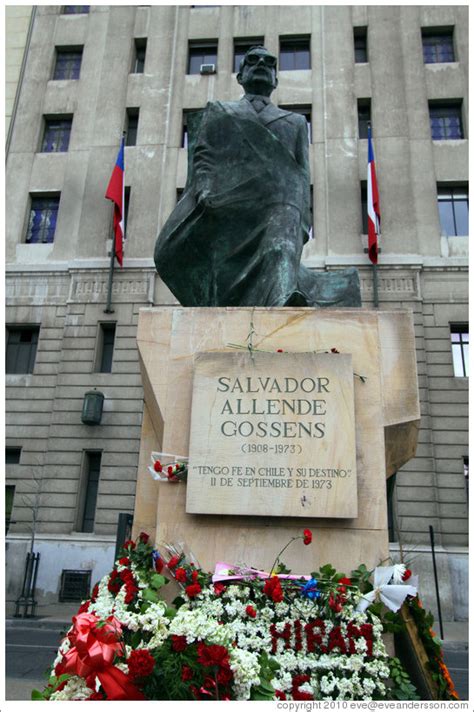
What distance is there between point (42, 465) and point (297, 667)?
58.6ft

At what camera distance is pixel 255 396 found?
390cm

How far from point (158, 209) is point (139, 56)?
8.05m

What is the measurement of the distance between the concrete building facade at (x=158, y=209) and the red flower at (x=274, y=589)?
14.9 metres

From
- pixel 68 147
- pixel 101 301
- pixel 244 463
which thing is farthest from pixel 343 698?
pixel 68 147

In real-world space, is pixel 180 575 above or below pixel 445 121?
below

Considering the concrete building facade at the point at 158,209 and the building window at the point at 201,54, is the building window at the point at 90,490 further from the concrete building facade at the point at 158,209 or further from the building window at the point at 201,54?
the building window at the point at 201,54

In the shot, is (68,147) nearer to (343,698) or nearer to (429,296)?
(429,296)

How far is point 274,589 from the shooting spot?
3.18 metres

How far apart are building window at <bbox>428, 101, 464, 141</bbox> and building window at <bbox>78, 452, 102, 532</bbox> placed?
1684 cm

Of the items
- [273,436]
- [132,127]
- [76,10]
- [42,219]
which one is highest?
[76,10]

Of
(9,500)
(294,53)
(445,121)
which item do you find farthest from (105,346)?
(445,121)

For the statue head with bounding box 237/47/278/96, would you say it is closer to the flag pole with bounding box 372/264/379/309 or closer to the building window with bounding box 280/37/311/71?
the flag pole with bounding box 372/264/379/309

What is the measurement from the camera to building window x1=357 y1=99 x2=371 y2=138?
22828mm

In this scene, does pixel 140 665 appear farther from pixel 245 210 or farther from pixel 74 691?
pixel 245 210
